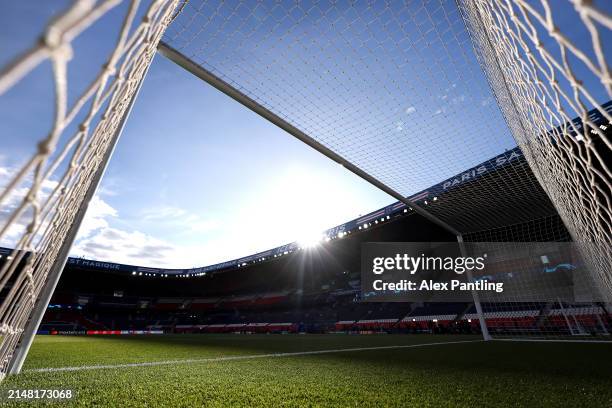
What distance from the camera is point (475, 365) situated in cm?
358

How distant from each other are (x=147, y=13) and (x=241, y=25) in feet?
9.80

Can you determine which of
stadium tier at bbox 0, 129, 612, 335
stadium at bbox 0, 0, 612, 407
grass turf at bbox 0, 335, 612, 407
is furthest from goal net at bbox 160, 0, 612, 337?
stadium tier at bbox 0, 129, 612, 335

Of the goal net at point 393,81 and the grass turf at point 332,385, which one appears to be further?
the goal net at point 393,81

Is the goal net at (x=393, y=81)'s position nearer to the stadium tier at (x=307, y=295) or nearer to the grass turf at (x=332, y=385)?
the grass turf at (x=332, y=385)

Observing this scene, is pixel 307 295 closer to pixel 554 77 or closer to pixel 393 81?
pixel 393 81

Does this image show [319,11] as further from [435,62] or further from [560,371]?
[560,371]

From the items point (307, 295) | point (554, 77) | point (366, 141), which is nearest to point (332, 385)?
point (554, 77)

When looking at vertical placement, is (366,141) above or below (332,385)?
above

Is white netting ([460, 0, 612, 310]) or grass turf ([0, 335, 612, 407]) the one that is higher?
white netting ([460, 0, 612, 310])

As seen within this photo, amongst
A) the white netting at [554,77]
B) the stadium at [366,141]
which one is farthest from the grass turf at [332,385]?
the white netting at [554,77]

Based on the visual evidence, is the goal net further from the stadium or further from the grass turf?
the grass turf

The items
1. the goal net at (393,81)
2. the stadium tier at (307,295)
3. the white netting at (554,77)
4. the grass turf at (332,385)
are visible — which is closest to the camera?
the white netting at (554,77)

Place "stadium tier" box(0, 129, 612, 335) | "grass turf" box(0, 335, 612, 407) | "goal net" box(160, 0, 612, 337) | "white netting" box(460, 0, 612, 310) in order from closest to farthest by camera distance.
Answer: "white netting" box(460, 0, 612, 310)
"grass turf" box(0, 335, 612, 407)
"goal net" box(160, 0, 612, 337)
"stadium tier" box(0, 129, 612, 335)

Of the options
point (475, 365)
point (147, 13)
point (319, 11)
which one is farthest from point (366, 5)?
point (475, 365)
